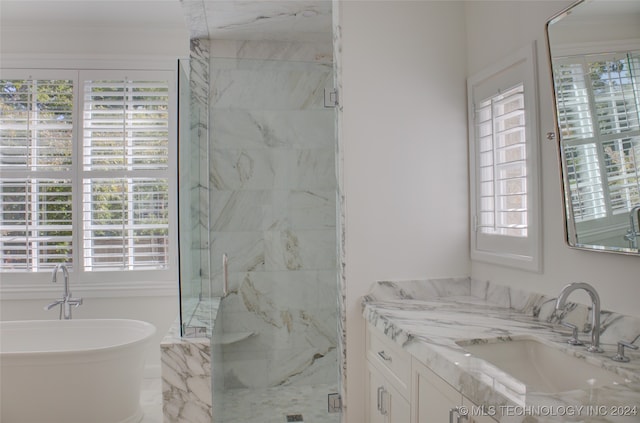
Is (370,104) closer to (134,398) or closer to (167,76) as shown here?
(167,76)

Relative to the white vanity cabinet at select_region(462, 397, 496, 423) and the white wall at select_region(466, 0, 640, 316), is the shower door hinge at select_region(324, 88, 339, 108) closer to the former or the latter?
the white wall at select_region(466, 0, 640, 316)

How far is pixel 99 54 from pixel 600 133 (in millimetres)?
3480

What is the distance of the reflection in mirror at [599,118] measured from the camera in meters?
1.37

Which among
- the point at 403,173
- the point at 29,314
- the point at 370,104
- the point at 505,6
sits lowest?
the point at 29,314

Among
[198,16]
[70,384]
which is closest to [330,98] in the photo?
[198,16]

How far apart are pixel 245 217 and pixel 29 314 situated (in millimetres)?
2084

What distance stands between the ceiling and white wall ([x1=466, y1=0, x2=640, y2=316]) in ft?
3.44

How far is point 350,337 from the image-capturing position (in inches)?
90.0

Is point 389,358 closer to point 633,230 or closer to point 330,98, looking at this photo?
point 633,230

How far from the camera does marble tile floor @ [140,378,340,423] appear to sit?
2576 millimetres

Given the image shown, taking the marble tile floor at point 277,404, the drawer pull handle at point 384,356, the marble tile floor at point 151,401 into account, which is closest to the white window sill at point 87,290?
the marble tile floor at point 151,401

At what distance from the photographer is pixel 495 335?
161 cm

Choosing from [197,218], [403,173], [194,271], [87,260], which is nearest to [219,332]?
[194,271]

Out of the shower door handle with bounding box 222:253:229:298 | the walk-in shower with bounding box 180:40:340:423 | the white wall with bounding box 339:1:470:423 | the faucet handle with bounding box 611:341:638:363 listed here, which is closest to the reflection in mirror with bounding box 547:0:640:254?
the faucet handle with bounding box 611:341:638:363
